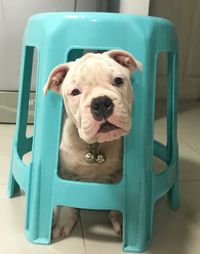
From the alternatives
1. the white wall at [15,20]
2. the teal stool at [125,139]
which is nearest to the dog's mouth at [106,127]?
the teal stool at [125,139]

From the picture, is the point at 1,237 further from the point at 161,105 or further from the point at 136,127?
the point at 161,105

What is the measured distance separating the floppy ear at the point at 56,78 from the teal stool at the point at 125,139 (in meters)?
0.05

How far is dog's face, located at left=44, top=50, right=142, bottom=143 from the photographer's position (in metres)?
0.69

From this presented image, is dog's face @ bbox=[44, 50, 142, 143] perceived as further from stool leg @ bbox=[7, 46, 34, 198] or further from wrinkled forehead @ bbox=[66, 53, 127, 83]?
stool leg @ bbox=[7, 46, 34, 198]

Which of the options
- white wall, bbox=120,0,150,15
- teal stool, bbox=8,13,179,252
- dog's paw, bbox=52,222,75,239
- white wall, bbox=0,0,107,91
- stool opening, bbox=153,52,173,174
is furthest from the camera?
white wall, bbox=0,0,107,91

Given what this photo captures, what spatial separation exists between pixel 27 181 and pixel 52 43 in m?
0.34

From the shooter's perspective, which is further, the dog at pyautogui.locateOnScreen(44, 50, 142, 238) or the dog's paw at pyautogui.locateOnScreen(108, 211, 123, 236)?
the dog's paw at pyautogui.locateOnScreen(108, 211, 123, 236)

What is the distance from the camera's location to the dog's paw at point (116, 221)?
948 millimetres

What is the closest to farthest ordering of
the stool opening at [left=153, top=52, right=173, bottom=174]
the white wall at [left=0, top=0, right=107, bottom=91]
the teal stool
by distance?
the teal stool, the stool opening at [left=153, top=52, right=173, bottom=174], the white wall at [left=0, top=0, right=107, bottom=91]

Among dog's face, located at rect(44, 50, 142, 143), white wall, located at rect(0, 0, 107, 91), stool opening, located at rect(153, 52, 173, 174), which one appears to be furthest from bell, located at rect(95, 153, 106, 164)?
white wall, located at rect(0, 0, 107, 91)

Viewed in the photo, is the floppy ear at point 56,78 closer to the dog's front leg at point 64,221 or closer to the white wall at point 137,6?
the dog's front leg at point 64,221

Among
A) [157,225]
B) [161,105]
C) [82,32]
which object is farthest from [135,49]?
[161,105]

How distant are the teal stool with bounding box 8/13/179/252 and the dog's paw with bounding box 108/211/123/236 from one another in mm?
60

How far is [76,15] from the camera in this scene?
815 mm
